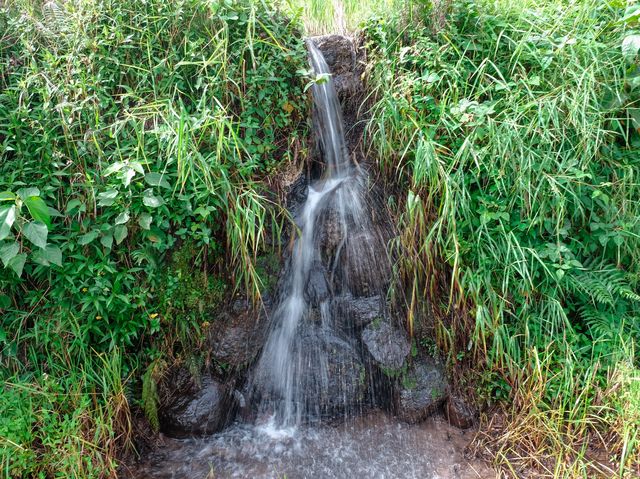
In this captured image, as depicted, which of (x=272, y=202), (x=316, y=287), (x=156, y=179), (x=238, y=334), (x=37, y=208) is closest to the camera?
(x=37, y=208)

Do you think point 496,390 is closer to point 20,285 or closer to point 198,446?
point 198,446

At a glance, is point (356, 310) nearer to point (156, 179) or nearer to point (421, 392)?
point (421, 392)

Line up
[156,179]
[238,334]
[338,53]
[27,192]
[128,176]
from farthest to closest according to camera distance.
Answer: [338,53]
[238,334]
[156,179]
[128,176]
[27,192]

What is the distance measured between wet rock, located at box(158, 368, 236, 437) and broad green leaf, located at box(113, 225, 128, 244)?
3.28ft

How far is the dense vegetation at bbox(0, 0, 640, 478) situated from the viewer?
8.46 ft

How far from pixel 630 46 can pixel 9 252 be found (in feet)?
14.5

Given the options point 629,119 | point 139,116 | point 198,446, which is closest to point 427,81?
point 629,119

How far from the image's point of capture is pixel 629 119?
3.12 metres

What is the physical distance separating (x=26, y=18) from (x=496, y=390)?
4.57 m

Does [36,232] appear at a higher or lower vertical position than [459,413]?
higher

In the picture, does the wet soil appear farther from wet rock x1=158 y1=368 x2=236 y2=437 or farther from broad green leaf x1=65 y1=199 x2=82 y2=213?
broad green leaf x1=65 y1=199 x2=82 y2=213

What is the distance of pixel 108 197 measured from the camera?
2656 millimetres

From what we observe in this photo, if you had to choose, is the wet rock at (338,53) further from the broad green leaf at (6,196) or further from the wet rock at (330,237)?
the broad green leaf at (6,196)

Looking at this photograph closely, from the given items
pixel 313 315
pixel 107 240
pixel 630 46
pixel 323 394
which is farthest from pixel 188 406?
pixel 630 46
